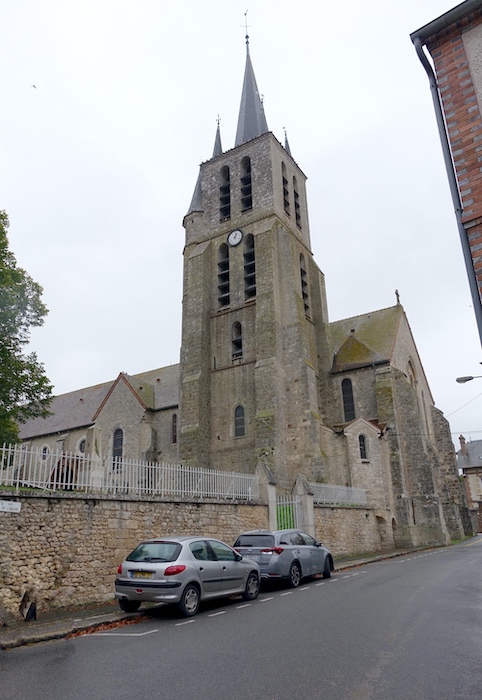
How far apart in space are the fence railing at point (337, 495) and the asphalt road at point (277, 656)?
37.2 ft

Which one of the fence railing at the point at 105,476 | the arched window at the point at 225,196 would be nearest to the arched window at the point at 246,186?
the arched window at the point at 225,196

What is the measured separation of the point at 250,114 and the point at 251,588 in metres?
35.9

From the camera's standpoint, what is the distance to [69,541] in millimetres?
10523

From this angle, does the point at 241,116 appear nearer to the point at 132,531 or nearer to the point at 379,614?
the point at 132,531

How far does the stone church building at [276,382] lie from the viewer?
88.6 feet

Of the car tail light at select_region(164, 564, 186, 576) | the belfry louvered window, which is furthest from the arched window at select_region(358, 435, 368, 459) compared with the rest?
the car tail light at select_region(164, 564, 186, 576)

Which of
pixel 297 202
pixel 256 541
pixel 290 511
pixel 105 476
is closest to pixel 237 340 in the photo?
pixel 297 202

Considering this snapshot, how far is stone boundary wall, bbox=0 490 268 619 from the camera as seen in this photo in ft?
30.9

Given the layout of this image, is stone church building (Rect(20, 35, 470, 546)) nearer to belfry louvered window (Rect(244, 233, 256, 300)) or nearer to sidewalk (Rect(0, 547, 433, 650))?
belfry louvered window (Rect(244, 233, 256, 300))

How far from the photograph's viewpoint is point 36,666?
6059mm

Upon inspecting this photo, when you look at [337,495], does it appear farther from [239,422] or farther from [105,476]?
[105,476]

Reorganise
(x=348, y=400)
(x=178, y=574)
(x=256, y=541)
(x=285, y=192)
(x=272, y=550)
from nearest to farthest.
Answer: (x=178, y=574)
(x=272, y=550)
(x=256, y=541)
(x=348, y=400)
(x=285, y=192)

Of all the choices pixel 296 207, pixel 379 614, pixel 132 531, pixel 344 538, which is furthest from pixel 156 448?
pixel 379 614

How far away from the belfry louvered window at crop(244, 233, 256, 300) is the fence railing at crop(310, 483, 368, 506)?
12.4m
